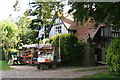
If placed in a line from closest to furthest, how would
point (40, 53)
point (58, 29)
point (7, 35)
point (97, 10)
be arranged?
1. point (97, 10)
2. point (40, 53)
3. point (7, 35)
4. point (58, 29)

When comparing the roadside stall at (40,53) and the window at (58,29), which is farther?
the window at (58,29)

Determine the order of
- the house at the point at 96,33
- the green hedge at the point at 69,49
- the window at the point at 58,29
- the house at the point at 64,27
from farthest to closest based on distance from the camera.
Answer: the window at the point at 58,29, the house at the point at 64,27, the house at the point at 96,33, the green hedge at the point at 69,49

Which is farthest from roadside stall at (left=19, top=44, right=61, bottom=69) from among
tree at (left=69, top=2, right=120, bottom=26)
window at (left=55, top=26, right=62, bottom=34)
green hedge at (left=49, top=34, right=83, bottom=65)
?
window at (left=55, top=26, right=62, bottom=34)

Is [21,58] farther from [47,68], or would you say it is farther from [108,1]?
[108,1]

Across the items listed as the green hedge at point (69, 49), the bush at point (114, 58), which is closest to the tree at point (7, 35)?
the green hedge at point (69, 49)

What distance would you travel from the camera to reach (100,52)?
1838 cm

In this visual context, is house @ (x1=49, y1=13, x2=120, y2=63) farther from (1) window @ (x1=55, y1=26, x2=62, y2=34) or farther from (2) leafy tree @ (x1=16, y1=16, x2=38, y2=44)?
(2) leafy tree @ (x1=16, y1=16, x2=38, y2=44)

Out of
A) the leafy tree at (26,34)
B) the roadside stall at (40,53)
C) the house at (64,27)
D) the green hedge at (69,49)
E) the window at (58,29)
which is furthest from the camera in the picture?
the leafy tree at (26,34)

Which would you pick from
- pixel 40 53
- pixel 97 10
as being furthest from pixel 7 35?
pixel 97 10

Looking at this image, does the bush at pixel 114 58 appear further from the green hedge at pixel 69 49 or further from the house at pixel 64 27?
the house at pixel 64 27

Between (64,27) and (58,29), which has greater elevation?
(64,27)

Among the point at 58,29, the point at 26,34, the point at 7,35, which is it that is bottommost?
the point at 7,35

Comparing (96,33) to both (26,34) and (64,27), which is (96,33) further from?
(26,34)

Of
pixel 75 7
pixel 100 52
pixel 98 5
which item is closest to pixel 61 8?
pixel 75 7
